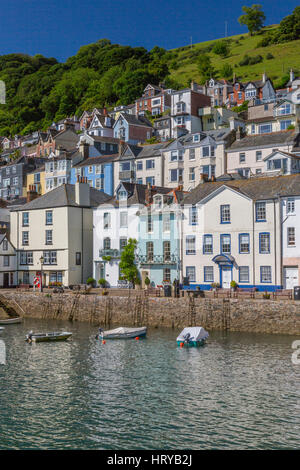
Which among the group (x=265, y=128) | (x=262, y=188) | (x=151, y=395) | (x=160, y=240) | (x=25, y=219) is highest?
(x=265, y=128)

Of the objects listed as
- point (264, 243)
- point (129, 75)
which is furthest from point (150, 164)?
point (129, 75)

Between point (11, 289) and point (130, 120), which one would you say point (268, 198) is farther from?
point (130, 120)

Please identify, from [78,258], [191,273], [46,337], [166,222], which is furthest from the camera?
[78,258]

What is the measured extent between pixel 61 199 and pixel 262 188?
24647mm

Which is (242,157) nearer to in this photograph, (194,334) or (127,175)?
(127,175)

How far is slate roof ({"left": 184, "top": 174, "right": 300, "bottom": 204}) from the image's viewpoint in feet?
161

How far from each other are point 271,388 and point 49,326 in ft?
88.0

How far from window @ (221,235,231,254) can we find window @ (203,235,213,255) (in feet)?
4.05

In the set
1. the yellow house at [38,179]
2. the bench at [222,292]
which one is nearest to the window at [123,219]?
the bench at [222,292]

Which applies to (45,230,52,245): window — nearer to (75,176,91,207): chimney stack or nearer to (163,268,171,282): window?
(75,176,91,207): chimney stack

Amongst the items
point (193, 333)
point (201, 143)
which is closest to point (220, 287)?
point (193, 333)

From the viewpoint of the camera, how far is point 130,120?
108250 millimetres

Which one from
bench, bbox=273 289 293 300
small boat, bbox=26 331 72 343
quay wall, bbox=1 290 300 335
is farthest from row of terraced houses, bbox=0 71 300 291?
small boat, bbox=26 331 72 343

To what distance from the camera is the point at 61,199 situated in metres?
64.2
